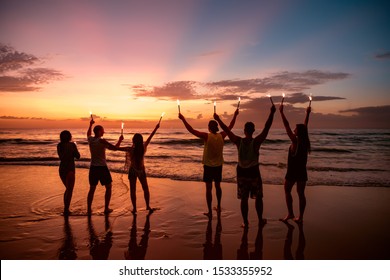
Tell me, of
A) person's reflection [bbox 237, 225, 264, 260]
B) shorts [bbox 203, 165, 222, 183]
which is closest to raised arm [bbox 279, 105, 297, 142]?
shorts [bbox 203, 165, 222, 183]

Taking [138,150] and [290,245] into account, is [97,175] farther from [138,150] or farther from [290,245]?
[290,245]

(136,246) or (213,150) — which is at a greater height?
(213,150)

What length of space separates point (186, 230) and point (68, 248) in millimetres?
2344

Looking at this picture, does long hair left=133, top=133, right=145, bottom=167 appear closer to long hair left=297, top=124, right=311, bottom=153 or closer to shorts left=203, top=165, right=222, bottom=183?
shorts left=203, top=165, right=222, bottom=183

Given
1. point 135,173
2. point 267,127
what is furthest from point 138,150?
point 267,127

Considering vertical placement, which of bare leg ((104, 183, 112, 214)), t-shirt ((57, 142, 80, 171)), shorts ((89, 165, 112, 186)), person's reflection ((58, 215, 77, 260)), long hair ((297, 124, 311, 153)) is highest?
long hair ((297, 124, 311, 153))

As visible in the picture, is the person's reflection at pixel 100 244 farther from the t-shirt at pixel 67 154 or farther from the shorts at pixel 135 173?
the t-shirt at pixel 67 154

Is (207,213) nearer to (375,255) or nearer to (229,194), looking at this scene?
(229,194)

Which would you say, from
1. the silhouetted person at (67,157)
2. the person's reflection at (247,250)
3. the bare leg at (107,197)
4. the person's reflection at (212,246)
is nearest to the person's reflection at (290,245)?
the person's reflection at (247,250)

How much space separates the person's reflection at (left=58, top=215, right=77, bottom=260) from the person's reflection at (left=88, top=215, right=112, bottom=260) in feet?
0.96

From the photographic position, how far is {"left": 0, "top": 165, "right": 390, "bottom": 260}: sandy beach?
16.9 ft

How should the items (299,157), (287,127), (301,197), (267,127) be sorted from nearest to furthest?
(267,127), (287,127), (299,157), (301,197)

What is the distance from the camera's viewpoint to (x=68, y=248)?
5285mm
